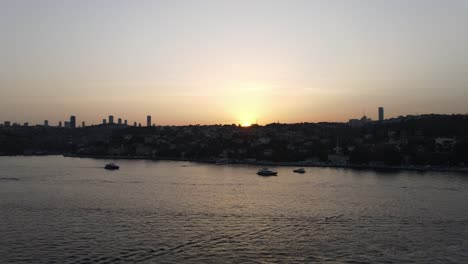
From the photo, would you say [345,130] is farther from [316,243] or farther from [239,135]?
[316,243]

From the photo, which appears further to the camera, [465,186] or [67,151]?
[67,151]

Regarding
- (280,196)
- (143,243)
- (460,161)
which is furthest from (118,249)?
(460,161)

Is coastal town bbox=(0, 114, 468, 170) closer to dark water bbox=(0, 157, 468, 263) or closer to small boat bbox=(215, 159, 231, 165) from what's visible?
small boat bbox=(215, 159, 231, 165)

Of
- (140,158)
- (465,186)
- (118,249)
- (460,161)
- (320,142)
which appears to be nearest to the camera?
(118,249)

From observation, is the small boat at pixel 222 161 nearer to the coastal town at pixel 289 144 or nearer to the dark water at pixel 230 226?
the coastal town at pixel 289 144

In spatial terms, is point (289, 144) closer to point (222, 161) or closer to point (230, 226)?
point (222, 161)

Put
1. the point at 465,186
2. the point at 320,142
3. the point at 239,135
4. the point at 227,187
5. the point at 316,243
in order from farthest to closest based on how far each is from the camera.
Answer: the point at 239,135 < the point at 320,142 < the point at 465,186 < the point at 227,187 < the point at 316,243
